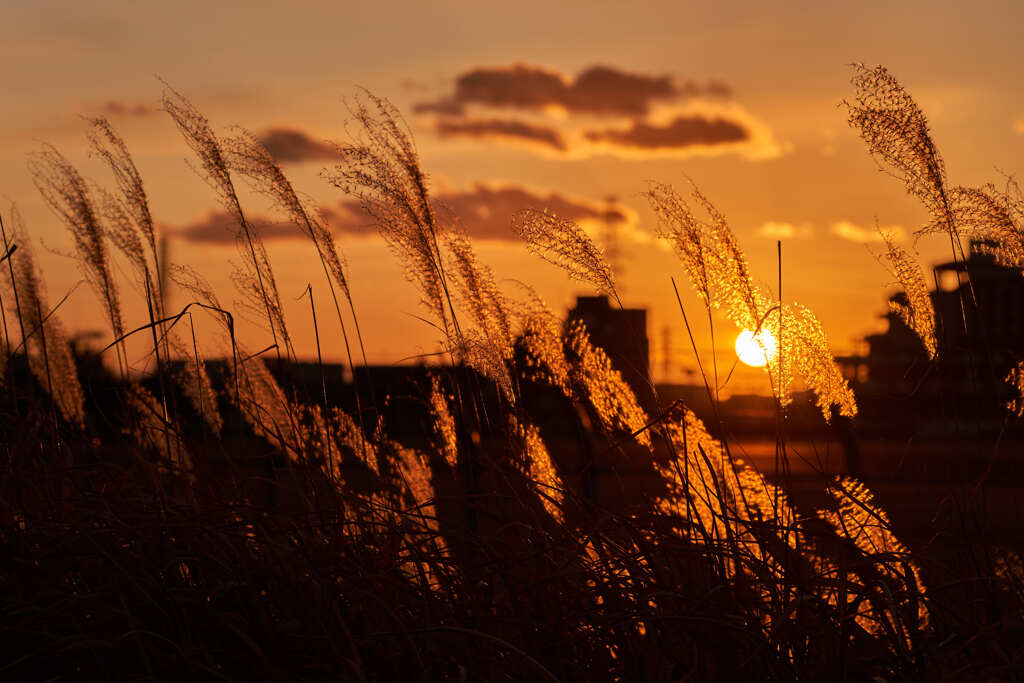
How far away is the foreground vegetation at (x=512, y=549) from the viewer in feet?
5.57

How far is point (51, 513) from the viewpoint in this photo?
2.19 meters

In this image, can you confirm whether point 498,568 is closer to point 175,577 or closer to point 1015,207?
point 175,577

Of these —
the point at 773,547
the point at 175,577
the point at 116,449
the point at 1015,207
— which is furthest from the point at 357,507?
the point at 1015,207

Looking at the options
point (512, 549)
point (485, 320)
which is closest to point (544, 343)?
point (485, 320)

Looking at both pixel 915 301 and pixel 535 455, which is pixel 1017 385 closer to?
pixel 915 301

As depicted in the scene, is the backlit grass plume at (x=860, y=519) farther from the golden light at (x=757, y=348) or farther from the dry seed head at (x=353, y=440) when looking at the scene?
the dry seed head at (x=353, y=440)

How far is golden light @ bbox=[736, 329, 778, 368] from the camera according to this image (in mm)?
2438

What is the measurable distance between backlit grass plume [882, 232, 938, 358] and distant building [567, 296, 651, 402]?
2.22 ft

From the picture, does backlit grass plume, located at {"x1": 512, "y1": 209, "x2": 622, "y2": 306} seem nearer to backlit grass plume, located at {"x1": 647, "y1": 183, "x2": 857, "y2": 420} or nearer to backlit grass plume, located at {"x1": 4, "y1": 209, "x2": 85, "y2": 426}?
backlit grass plume, located at {"x1": 647, "y1": 183, "x2": 857, "y2": 420}

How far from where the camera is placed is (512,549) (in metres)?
1.93

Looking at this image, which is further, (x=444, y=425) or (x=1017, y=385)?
(x=444, y=425)

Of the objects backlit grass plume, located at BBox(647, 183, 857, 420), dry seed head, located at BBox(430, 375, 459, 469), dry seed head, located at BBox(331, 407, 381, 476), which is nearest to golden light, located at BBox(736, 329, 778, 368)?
backlit grass plume, located at BBox(647, 183, 857, 420)

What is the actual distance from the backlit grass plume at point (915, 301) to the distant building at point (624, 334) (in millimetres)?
678

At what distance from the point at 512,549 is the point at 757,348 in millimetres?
842
